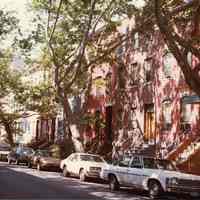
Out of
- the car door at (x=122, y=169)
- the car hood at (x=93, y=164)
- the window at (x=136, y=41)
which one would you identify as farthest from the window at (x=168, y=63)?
the car door at (x=122, y=169)

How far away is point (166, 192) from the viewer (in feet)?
62.8

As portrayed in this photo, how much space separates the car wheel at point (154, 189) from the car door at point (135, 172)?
0.79 m

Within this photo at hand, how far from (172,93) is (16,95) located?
73.9ft

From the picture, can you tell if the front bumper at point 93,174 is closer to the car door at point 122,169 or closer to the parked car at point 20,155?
the car door at point 122,169

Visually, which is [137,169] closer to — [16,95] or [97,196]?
[97,196]

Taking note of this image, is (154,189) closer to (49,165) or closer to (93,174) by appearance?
(93,174)

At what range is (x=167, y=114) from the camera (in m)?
33.5

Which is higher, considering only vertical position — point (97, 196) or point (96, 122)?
point (96, 122)

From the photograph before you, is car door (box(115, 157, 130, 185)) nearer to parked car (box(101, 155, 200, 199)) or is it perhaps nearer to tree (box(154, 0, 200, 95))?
parked car (box(101, 155, 200, 199))

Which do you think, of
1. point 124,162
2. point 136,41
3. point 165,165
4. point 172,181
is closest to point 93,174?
point 124,162

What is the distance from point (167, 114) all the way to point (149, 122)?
277 centimetres

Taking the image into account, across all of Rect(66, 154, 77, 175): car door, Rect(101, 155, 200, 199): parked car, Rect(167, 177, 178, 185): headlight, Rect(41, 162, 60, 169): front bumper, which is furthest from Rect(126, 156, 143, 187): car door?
Rect(41, 162, 60, 169): front bumper

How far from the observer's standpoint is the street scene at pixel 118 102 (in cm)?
2000

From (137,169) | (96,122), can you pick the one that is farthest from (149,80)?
(137,169)
